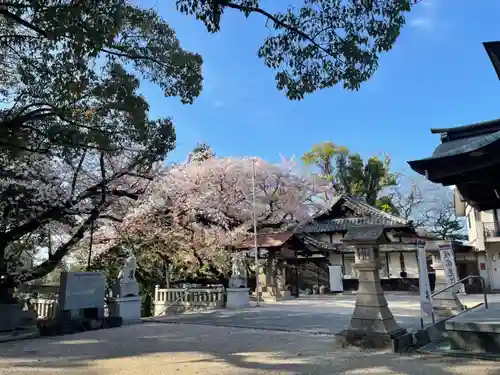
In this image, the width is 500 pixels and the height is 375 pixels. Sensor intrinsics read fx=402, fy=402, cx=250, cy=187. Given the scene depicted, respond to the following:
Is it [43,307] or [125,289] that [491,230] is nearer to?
[125,289]

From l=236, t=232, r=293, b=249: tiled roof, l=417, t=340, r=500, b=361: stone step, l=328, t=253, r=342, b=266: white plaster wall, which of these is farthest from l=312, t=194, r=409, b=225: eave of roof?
l=417, t=340, r=500, b=361: stone step

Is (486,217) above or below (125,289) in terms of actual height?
above

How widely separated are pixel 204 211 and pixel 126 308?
668 cm

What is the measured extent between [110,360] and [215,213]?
11.7 m

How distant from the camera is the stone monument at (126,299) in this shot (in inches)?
450

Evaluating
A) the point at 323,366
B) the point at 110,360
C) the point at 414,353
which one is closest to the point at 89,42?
the point at 110,360

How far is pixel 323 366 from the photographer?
18.4 ft

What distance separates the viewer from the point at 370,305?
6.86 metres

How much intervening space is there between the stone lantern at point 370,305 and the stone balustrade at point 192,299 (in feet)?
29.0

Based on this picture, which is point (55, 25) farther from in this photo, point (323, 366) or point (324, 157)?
point (324, 157)

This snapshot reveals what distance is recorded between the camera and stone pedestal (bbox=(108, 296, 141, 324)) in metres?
11.4

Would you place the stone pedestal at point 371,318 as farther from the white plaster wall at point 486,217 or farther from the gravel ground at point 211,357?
the white plaster wall at point 486,217

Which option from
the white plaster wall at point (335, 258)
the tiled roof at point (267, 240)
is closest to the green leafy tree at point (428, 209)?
the white plaster wall at point (335, 258)

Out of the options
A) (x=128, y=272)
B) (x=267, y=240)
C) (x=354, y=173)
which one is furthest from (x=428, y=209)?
(x=128, y=272)
